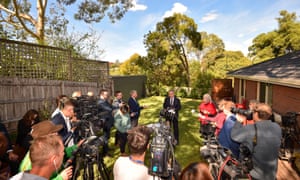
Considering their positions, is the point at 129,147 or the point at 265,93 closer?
the point at 129,147

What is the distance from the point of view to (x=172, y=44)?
17375 mm

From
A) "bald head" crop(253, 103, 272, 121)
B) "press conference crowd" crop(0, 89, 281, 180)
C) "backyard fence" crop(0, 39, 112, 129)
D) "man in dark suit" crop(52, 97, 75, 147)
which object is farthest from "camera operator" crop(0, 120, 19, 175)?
"bald head" crop(253, 103, 272, 121)

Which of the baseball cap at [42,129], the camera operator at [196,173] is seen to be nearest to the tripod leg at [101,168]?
the baseball cap at [42,129]

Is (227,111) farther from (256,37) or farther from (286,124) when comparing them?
(256,37)

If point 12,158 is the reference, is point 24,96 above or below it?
above

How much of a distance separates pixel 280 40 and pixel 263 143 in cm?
2647

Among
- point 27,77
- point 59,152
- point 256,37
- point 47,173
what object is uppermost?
point 256,37

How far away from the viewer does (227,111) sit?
9.91ft

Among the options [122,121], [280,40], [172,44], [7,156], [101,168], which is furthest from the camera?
[280,40]

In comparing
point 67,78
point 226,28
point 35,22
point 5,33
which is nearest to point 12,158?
point 67,78

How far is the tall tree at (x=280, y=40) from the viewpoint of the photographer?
73.1ft

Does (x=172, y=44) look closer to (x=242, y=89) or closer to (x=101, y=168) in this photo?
(x=242, y=89)

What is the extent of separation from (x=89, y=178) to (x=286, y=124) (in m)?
4.64

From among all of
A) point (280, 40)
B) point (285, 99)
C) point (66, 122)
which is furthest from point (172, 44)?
point (66, 122)
